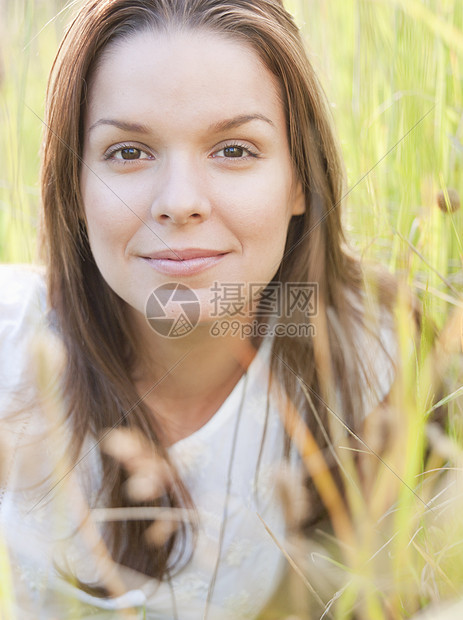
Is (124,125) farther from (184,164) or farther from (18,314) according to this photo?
(18,314)

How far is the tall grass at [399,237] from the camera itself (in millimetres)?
654

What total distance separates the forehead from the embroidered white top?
390 mm

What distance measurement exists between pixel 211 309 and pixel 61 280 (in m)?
0.27

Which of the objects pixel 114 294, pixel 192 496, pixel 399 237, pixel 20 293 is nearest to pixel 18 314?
pixel 20 293

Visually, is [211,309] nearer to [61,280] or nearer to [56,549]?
[61,280]

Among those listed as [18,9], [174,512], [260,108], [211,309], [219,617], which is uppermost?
[18,9]

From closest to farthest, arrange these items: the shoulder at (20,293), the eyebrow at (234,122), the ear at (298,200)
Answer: the eyebrow at (234,122)
the ear at (298,200)
the shoulder at (20,293)

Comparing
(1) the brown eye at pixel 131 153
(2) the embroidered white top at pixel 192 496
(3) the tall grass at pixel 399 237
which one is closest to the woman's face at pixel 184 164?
(1) the brown eye at pixel 131 153

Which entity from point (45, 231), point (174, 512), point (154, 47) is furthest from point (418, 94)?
point (174, 512)

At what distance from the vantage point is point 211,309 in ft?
2.72

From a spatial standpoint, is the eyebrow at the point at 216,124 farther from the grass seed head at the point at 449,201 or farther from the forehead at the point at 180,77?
the grass seed head at the point at 449,201

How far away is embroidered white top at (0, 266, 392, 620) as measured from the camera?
3.13 ft

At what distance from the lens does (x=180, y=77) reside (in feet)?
2.38

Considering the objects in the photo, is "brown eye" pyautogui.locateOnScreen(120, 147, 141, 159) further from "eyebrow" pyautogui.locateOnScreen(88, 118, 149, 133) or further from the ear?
the ear
